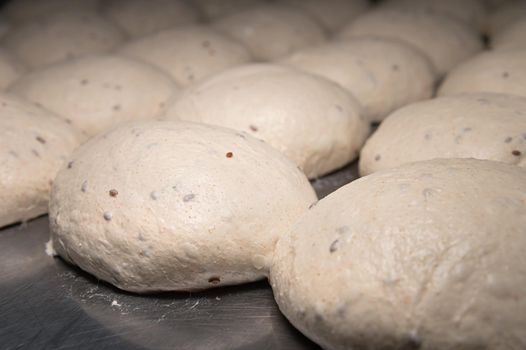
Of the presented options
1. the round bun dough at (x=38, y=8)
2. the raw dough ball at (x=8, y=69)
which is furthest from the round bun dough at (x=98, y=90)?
the round bun dough at (x=38, y=8)

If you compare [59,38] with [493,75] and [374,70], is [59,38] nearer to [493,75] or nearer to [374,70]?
[374,70]

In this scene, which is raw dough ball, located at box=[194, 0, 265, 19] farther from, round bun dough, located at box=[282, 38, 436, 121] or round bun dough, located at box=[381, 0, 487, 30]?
round bun dough, located at box=[282, 38, 436, 121]

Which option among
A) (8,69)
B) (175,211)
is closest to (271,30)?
(8,69)

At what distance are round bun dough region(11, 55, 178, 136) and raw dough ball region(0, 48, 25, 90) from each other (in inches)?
5.3

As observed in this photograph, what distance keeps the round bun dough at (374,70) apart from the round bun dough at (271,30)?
1.26 feet

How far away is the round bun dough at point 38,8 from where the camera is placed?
303 centimetres

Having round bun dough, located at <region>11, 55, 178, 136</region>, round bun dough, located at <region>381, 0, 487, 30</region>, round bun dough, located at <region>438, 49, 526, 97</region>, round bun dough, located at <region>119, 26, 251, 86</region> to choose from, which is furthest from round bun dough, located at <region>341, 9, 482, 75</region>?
round bun dough, located at <region>11, 55, 178, 136</region>

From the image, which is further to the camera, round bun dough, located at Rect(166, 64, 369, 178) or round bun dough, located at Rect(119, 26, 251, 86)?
round bun dough, located at Rect(119, 26, 251, 86)

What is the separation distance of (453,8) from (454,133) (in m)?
1.77

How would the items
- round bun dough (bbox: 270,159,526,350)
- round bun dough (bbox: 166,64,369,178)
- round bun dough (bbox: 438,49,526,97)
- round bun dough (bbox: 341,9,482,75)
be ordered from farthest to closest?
round bun dough (bbox: 341,9,482,75), round bun dough (bbox: 438,49,526,97), round bun dough (bbox: 166,64,369,178), round bun dough (bbox: 270,159,526,350)

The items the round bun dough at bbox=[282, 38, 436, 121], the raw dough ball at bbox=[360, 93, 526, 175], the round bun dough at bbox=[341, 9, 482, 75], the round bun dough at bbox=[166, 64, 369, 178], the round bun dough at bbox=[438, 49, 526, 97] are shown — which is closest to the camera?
the raw dough ball at bbox=[360, 93, 526, 175]

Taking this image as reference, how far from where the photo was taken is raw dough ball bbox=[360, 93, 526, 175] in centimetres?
160

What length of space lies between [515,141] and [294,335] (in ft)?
2.81

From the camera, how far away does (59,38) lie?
8.65 ft
